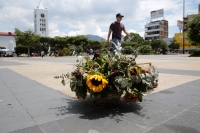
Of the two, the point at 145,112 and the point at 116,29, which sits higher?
the point at 116,29

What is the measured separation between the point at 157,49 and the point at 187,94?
64965 mm

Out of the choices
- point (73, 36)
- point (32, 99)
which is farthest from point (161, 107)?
point (73, 36)

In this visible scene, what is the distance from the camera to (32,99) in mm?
3621

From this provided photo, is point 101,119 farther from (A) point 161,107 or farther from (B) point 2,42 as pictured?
(B) point 2,42

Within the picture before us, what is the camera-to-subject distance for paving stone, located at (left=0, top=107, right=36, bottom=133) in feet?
7.71

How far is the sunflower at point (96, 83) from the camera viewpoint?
2.61m

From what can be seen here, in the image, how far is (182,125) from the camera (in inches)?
93.4

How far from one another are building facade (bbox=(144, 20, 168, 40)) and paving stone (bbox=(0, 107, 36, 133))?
111327 millimetres

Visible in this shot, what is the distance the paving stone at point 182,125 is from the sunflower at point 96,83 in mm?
920

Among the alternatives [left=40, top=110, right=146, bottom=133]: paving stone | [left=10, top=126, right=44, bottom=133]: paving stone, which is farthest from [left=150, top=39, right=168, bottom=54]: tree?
[left=10, top=126, right=44, bottom=133]: paving stone

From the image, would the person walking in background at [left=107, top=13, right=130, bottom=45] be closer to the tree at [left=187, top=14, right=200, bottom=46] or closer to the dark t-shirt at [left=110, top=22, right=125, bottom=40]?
the dark t-shirt at [left=110, top=22, right=125, bottom=40]

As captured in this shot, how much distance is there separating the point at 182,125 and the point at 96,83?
1315 millimetres

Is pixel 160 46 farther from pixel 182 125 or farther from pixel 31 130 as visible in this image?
pixel 31 130

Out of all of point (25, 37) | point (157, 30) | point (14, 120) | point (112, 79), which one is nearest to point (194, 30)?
point (112, 79)
